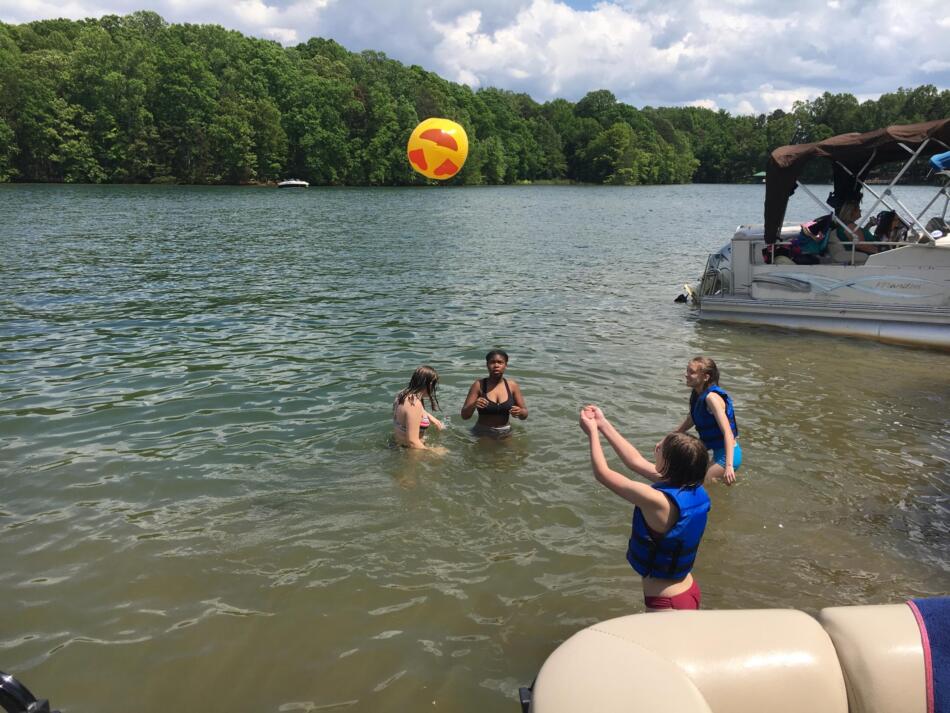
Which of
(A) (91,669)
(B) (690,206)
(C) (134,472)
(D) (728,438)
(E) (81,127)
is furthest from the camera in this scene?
(E) (81,127)

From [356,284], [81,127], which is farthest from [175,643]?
[81,127]

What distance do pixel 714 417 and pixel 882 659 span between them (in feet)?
Result: 12.5

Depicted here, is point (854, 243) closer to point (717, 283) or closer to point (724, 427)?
point (717, 283)

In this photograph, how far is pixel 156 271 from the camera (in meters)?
19.8

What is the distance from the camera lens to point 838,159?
13422mm

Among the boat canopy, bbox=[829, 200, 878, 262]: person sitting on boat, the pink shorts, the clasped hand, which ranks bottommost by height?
the pink shorts

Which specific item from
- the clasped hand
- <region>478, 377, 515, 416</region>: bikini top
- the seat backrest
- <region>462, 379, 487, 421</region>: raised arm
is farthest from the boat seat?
the seat backrest

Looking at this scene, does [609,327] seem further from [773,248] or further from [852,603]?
[852,603]

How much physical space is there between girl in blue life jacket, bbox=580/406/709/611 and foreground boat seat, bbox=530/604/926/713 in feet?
3.14

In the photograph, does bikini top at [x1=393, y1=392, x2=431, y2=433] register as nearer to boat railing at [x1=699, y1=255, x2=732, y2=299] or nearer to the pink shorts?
the pink shorts

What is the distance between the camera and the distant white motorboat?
12281mm

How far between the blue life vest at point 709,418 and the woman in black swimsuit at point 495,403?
1966 millimetres

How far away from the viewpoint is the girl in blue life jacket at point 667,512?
3752 millimetres

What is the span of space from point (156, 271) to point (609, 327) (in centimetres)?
1343
